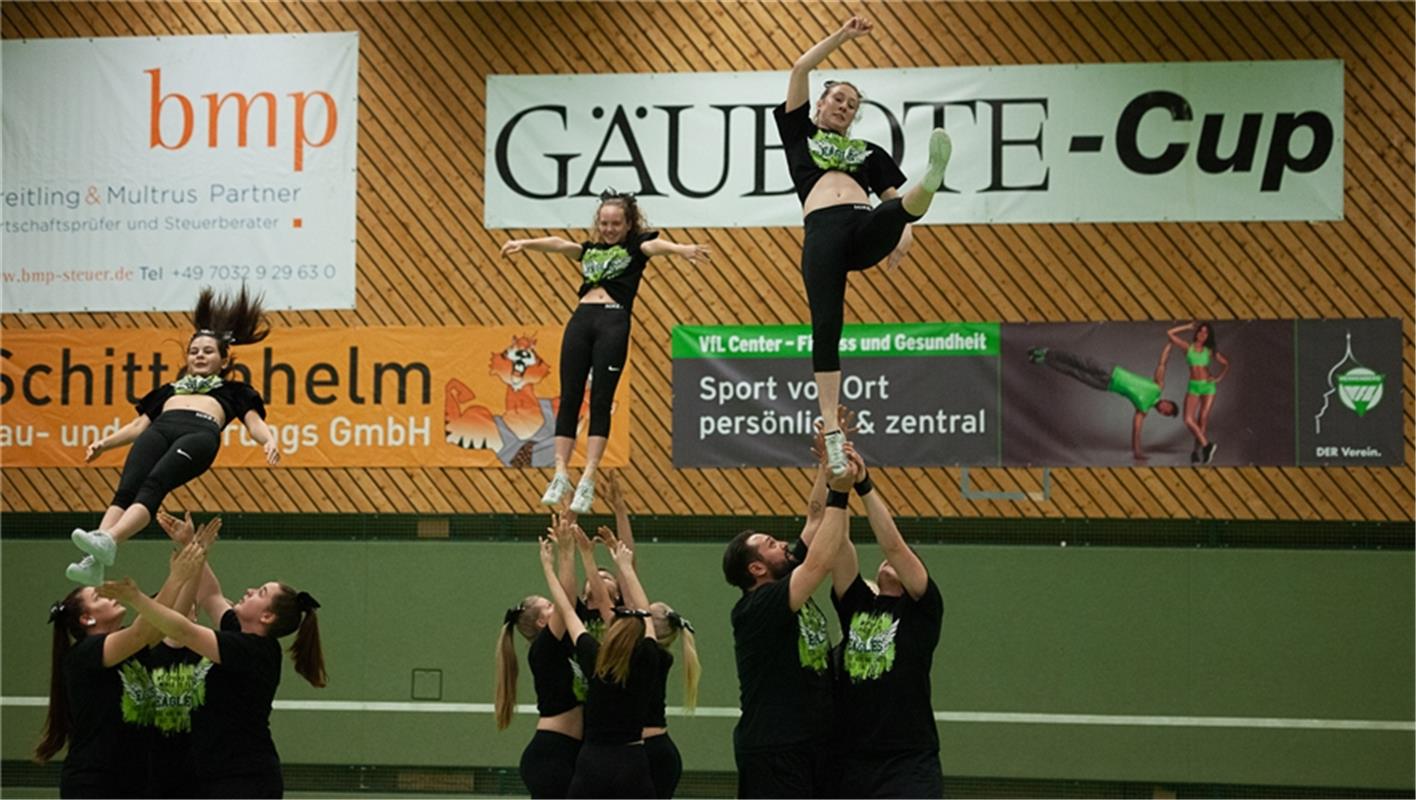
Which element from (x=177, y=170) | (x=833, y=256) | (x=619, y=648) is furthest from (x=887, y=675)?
(x=177, y=170)

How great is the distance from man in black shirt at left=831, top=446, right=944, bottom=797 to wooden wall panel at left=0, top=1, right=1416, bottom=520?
182 inches

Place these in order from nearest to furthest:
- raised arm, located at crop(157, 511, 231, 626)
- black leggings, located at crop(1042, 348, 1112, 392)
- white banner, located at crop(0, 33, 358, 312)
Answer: raised arm, located at crop(157, 511, 231, 626), black leggings, located at crop(1042, 348, 1112, 392), white banner, located at crop(0, 33, 358, 312)

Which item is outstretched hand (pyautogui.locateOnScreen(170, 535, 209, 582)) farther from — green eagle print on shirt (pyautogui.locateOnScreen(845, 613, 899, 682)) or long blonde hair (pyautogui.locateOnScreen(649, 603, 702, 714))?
green eagle print on shirt (pyautogui.locateOnScreen(845, 613, 899, 682))

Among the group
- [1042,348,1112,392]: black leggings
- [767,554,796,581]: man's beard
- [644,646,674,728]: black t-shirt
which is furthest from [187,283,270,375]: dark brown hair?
[1042,348,1112,392]: black leggings

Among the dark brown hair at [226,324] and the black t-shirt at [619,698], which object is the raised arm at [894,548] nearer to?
the black t-shirt at [619,698]

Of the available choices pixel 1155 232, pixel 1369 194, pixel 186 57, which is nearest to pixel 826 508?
pixel 1155 232

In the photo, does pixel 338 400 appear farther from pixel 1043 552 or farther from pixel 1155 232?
pixel 1155 232

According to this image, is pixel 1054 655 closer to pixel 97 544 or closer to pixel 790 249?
pixel 790 249

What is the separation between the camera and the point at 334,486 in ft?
36.6

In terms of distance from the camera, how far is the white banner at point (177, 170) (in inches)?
446

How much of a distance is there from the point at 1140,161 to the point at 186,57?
729 centimetres

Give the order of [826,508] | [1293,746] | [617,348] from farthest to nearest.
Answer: [1293,746], [617,348], [826,508]

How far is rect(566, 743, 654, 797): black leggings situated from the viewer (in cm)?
636

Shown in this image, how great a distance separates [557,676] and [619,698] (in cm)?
65
